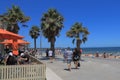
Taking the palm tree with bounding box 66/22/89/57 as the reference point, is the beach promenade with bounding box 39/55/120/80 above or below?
below

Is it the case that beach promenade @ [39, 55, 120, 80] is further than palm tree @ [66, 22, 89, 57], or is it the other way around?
palm tree @ [66, 22, 89, 57]

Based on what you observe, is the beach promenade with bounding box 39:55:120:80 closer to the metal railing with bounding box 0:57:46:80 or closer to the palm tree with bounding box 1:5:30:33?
the metal railing with bounding box 0:57:46:80

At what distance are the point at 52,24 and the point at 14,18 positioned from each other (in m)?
6.33

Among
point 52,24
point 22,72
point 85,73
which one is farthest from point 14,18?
point 22,72

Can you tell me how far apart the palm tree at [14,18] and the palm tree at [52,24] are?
4.19 m

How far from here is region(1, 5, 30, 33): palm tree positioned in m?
41.2

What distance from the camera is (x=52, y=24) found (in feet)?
126

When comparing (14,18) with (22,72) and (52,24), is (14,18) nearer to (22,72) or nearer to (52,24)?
(52,24)

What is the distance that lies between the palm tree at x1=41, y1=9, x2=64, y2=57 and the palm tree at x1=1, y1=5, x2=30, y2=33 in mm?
4193

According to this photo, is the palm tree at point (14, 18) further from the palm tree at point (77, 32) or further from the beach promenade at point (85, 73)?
the beach promenade at point (85, 73)

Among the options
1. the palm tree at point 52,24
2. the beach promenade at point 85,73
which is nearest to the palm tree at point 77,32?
the palm tree at point 52,24

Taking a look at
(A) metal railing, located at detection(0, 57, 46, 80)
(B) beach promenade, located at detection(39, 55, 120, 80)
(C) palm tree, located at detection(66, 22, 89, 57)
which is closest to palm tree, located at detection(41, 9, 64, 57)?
(C) palm tree, located at detection(66, 22, 89, 57)

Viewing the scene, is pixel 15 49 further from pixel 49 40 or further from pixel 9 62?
pixel 49 40

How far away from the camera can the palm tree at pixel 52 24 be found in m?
38.3
